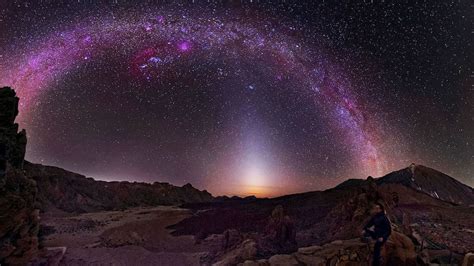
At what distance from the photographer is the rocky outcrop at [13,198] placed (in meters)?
15.9

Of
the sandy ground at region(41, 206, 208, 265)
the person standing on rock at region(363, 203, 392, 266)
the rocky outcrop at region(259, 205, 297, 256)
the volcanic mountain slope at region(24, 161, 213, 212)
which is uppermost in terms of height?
the volcanic mountain slope at region(24, 161, 213, 212)

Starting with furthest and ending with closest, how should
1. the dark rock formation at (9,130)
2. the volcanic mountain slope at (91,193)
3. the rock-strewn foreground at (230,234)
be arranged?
the volcanic mountain slope at (91,193) → the dark rock formation at (9,130) → the rock-strewn foreground at (230,234)

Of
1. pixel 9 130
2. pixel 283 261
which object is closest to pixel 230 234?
Answer: pixel 283 261

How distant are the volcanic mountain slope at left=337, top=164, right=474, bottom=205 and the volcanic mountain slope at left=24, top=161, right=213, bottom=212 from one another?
42.8 meters

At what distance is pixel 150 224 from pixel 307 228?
1643 cm

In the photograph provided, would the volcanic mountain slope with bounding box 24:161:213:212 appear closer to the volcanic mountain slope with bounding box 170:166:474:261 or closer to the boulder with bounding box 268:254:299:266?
the volcanic mountain slope with bounding box 170:166:474:261

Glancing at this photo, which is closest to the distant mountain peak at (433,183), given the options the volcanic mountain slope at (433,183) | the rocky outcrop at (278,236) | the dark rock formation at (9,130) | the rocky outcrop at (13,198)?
the volcanic mountain slope at (433,183)

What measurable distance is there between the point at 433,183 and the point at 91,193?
58312 millimetres

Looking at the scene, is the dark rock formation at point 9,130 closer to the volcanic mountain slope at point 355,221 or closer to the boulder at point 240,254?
the boulder at point 240,254

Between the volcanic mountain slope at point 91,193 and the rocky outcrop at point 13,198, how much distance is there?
25488 millimetres

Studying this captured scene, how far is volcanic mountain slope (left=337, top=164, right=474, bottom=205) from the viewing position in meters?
45.9

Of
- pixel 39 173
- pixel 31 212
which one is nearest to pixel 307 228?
pixel 31 212

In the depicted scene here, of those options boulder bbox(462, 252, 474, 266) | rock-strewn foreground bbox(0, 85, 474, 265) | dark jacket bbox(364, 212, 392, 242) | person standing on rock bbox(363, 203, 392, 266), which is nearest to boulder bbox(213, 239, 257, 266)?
rock-strewn foreground bbox(0, 85, 474, 265)

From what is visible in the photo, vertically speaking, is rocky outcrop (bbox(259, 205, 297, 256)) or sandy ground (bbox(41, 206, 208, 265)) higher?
rocky outcrop (bbox(259, 205, 297, 256))
